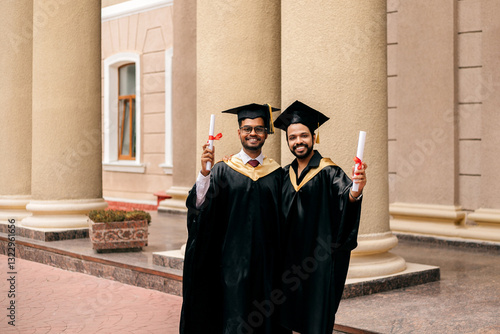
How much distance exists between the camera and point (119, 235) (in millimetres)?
8078

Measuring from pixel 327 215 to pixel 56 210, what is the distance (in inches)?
241

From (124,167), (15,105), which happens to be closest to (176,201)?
(124,167)

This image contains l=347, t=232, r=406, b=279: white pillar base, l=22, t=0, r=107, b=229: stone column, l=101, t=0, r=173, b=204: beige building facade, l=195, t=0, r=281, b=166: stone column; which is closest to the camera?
l=347, t=232, r=406, b=279: white pillar base

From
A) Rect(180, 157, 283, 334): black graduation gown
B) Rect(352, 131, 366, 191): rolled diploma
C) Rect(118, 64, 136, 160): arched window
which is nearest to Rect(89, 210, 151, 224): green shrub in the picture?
Rect(180, 157, 283, 334): black graduation gown

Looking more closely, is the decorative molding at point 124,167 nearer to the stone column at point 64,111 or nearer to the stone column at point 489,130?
the stone column at point 64,111

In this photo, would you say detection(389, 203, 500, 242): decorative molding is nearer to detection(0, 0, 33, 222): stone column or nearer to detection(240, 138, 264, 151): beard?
detection(240, 138, 264, 151): beard

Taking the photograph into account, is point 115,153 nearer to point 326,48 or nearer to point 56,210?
point 56,210

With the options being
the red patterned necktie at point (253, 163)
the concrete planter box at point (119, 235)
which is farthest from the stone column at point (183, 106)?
the red patterned necktie at point (253, 163)

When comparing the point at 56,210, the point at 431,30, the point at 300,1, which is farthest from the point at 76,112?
the point at 431,30

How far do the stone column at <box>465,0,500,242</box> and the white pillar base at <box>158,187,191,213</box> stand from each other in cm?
584

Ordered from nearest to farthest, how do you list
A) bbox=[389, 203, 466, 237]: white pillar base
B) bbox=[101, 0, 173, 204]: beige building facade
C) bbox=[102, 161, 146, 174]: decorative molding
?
1. bbox=[389, 203, 466, 237]: white pillar base
2. bbox=[101, 0, 173, 204]: beige building facade
3. bbox=[102, 161, 146, 174]: decorative molding

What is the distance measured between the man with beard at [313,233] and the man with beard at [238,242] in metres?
0.13

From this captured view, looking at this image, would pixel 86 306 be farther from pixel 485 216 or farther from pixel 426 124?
pixel 426 124

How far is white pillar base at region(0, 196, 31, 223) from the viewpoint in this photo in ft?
34.4
